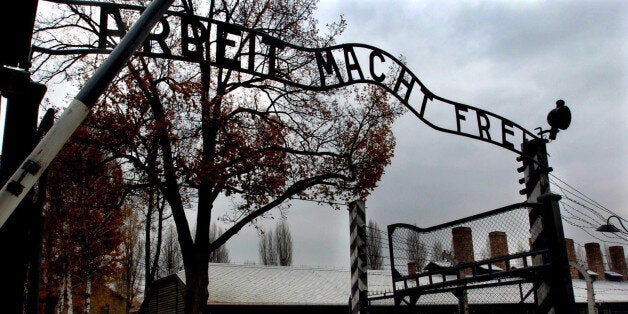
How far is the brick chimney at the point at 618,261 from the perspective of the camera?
139 ft

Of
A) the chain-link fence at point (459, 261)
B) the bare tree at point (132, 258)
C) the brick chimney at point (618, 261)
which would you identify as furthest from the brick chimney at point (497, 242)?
the brick chimney at point (618, 261)

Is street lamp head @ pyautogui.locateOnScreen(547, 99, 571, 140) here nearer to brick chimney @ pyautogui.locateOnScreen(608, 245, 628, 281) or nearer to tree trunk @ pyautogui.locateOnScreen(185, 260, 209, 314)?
tree trunk @ pyautogui.locateOnScreen(185, 260, 209, 314)

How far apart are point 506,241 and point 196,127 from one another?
428 inches

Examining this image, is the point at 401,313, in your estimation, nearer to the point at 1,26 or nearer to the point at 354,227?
the point at 354,227

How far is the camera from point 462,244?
24.2 feet

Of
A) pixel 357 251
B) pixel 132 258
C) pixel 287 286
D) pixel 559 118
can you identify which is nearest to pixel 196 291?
pixel 357 251

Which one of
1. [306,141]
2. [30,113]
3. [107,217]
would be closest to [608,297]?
[306,141]

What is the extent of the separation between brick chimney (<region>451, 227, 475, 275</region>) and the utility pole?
560 cm

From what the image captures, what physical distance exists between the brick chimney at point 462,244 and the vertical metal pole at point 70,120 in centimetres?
567

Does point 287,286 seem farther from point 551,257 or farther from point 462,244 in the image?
point 551,257

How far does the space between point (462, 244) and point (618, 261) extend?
4316 cm

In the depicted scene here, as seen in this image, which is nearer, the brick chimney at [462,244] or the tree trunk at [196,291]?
the brick chimney at [462,244]

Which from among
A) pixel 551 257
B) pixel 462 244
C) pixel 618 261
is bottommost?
pixel 551 257

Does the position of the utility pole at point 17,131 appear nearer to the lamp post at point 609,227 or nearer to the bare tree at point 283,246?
the lamp post at point 609,227
